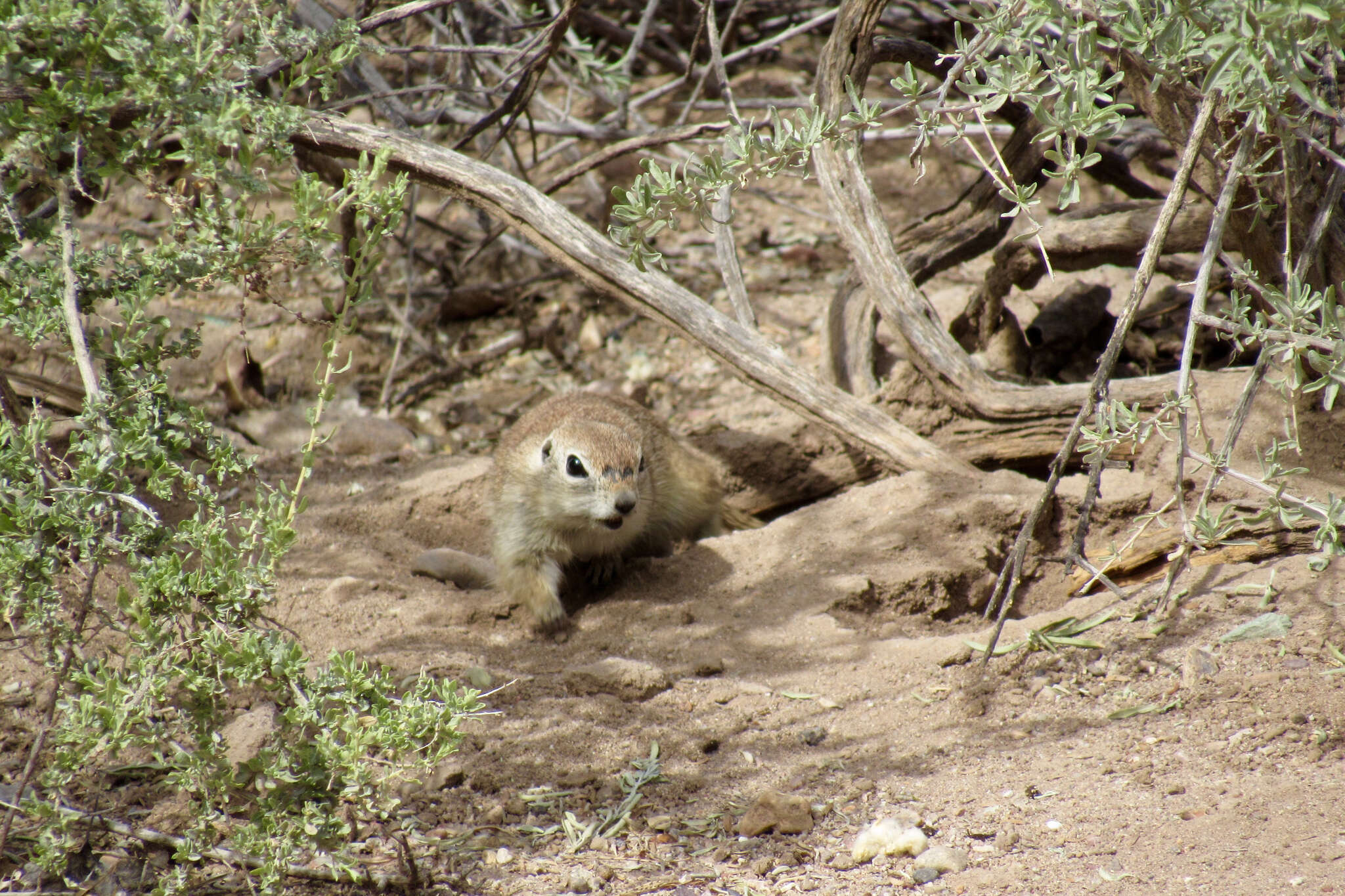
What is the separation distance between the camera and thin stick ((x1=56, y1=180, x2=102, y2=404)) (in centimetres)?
213

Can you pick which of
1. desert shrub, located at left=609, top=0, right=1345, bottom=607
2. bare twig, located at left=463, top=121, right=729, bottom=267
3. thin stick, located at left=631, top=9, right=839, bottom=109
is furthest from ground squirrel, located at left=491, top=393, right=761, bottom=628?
thin stick, located at left=631, top=9, right=839, bottom=109

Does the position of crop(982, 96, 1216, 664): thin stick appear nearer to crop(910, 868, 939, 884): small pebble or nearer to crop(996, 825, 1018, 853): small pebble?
crop(996, 825, 1018, 853): small pebble

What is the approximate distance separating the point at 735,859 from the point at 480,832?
2.17ft

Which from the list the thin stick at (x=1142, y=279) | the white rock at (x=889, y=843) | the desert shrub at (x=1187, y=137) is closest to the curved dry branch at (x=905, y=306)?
the desert shrub at (x=1187, y=137)

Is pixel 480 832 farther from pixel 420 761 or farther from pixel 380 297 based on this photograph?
pixel 380 297

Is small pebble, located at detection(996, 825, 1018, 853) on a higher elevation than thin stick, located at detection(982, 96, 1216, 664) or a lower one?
lower

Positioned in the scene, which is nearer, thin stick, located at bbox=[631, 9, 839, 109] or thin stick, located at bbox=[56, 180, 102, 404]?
thin stick, located at bbox=[56, 180, 102, 404]

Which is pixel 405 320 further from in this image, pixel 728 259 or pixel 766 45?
pixel 766 45

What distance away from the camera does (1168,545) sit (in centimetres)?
365

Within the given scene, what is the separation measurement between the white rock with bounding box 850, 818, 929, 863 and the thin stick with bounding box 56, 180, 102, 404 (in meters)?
1.98

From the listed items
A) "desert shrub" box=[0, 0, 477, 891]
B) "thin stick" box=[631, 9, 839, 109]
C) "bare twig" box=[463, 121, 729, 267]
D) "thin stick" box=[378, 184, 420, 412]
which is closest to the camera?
"desert shrub" box=[0, 0, 477, 891]

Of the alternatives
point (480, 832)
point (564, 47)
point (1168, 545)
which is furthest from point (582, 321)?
point (480, 832)

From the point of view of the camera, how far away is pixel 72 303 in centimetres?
217

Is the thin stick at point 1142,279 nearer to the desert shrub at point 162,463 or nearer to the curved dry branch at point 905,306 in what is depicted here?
the desert shrub at point 162,463
